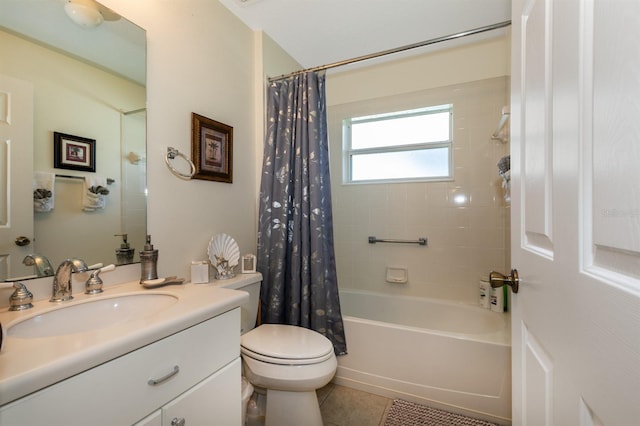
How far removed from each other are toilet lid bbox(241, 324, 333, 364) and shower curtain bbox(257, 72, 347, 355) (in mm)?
256

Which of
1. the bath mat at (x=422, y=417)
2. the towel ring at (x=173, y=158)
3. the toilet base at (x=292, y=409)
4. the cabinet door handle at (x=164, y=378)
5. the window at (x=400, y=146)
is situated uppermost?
the window at (x=400, y=146)

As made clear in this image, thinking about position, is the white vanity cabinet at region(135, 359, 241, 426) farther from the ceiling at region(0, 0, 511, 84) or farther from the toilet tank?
the ceiling at region(0, 0, 511, 84)

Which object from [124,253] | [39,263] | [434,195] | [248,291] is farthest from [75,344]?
[434,195]

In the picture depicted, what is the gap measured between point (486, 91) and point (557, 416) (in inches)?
86.1

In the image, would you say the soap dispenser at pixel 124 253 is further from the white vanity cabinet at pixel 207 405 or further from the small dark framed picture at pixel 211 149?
the white vanity cabinet at pixel 207 405

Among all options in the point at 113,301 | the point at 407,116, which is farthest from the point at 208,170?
the point at 407,116

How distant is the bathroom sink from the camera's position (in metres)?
0.78

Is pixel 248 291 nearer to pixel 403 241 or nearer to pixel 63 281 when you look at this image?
pixel 63 281

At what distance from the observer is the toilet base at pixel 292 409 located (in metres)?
1.27

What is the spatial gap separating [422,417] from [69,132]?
2.08 m

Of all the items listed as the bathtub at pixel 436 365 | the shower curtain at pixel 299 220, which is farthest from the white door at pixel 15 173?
the bathtub at pixel 436 365

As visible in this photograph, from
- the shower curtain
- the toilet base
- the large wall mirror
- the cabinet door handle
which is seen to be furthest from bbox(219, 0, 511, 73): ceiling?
the toilet base

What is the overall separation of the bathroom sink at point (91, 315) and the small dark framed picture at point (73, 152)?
1.61 feet

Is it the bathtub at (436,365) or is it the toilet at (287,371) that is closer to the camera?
the toilet at (287,371)
